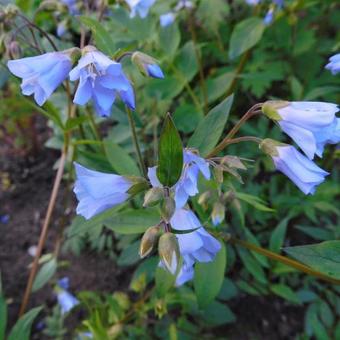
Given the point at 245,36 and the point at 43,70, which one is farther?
the point at 245,36

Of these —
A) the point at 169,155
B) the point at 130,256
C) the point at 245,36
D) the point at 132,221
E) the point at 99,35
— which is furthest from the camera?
the point at 245,36

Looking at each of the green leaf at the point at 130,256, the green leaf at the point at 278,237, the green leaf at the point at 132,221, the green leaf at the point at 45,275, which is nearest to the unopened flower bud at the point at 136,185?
the green leaf at the point at 132,221

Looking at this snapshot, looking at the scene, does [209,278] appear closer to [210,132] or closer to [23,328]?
[210,132]

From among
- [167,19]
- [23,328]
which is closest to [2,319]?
[23,328]

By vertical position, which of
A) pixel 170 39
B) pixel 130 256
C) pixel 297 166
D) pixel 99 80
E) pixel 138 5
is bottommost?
pixel 130 256

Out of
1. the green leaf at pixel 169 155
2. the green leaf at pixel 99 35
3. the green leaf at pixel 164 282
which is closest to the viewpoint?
the green leaf at pixel 169 155

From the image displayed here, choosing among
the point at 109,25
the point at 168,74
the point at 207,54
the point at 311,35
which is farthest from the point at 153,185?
the point at 311,35

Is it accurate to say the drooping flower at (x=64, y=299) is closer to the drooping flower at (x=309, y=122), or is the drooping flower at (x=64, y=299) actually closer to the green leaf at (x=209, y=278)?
the green leaf at (x=209, y=278)
